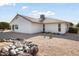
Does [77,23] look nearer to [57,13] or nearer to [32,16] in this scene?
[57,13]

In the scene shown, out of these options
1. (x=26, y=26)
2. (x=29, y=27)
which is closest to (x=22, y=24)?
(x=26, y=26)

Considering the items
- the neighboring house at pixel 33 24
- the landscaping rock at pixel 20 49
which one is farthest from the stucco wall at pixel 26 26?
the landscaping rock at pixel 20 49

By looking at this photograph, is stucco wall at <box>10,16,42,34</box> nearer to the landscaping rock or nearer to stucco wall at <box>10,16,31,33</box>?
stucco wall at <box>10,16,31,33</box>

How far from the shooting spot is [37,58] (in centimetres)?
373

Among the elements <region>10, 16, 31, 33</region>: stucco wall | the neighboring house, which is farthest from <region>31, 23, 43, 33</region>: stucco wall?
<region>10, 16, 31, 33</region>: stucco wall

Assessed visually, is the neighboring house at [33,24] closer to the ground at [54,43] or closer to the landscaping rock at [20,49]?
the ground at [54,43]

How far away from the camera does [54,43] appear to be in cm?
441

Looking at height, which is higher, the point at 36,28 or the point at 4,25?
the point at 4,25

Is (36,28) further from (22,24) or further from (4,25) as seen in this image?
(4,25)

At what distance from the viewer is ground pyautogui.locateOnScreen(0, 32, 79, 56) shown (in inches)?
159

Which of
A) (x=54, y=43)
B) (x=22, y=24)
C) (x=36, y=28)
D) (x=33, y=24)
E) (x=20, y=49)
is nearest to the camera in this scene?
(x=20, y=49)

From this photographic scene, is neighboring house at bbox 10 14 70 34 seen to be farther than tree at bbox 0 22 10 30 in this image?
Yes

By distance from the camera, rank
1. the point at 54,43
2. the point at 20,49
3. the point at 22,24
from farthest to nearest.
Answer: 1. the point at 22,24
2. the point at 54,43
3. the point at 20,49

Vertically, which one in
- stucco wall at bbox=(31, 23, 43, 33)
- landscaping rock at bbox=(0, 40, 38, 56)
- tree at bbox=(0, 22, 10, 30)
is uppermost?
tree at bbox=(0, 22, 10, 30)
